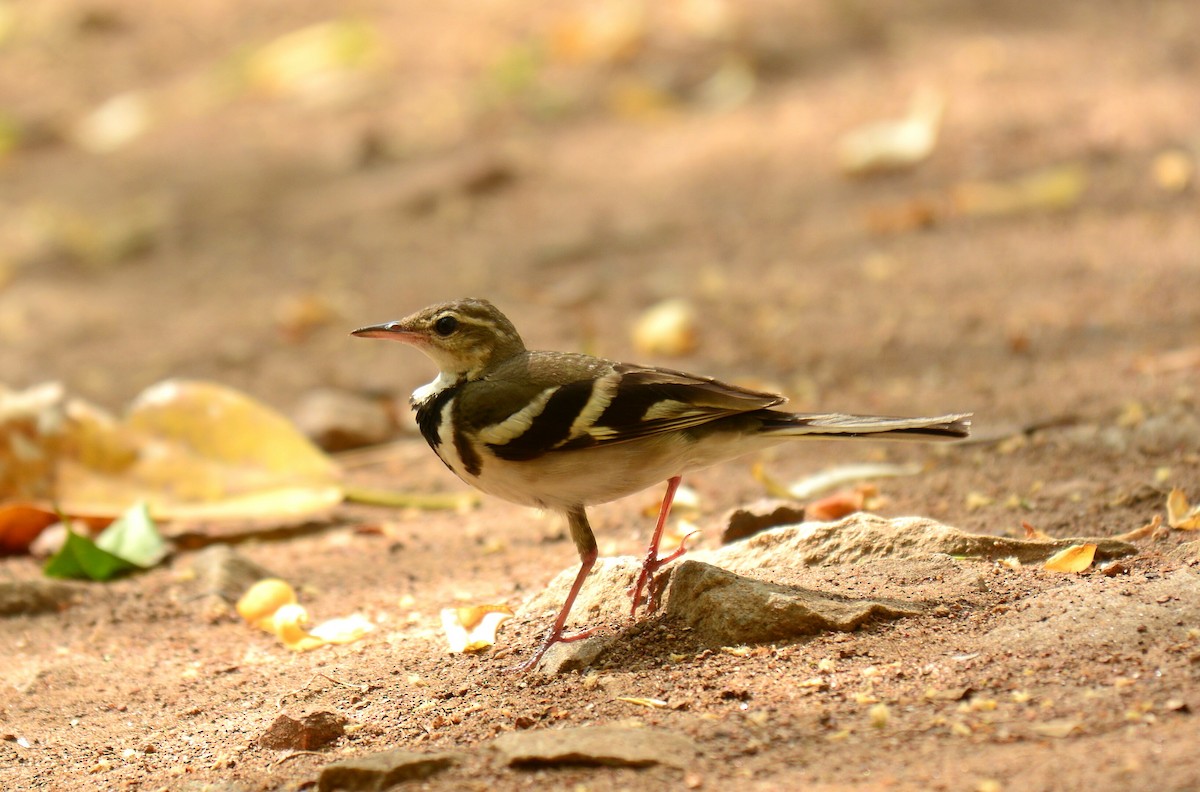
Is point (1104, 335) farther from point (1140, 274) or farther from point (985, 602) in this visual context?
point (985, 602)

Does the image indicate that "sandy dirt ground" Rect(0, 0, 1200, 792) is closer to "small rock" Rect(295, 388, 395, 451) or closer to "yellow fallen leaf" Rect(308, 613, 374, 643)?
"yellow fallen leaf" Rect(308, 613, 374, 643)

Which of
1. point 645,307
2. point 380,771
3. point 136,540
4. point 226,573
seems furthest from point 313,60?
point 380,771

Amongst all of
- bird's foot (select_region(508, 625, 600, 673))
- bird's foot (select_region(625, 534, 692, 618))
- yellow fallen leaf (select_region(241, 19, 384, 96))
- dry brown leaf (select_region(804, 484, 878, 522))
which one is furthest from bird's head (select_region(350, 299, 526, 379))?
yellow fallen leaf (select_region(241, 19, 384, 96))

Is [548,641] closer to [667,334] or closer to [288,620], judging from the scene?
[288,620]

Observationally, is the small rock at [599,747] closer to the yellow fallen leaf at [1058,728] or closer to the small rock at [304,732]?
the small rock at [304,732]

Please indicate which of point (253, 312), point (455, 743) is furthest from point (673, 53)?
point (455, 743)
